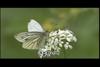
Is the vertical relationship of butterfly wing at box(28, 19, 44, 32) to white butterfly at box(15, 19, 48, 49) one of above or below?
above

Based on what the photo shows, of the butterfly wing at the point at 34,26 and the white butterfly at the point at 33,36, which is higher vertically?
the butterfly wing at the point at 34,26
